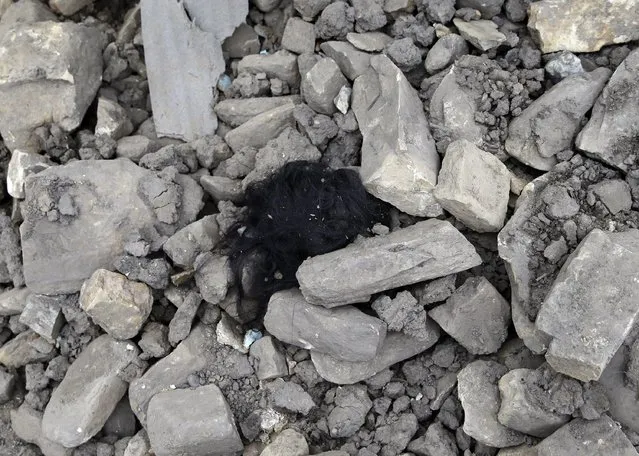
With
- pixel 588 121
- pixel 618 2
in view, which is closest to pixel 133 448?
pixel 588 121

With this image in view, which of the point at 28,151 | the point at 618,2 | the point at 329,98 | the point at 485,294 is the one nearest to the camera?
the point at 485,294

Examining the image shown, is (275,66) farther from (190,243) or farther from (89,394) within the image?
(89,394)

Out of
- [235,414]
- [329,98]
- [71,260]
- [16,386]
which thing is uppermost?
[329,98]

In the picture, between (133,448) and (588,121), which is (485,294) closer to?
(588,121)

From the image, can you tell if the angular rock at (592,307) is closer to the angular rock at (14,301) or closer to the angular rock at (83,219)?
the angular rock at (83,219)

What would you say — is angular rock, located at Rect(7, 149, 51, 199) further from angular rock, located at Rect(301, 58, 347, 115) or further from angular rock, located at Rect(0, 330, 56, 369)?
angular rock, located at Rect(301, 58, 347, 115)

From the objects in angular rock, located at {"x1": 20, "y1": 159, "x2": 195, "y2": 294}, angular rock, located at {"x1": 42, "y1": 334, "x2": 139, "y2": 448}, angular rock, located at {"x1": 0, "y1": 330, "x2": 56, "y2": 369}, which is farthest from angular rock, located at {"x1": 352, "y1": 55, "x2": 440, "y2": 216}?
angular rock, located at {"x1": 0, "y1": 330, "x2": 56, "y2": 369}
